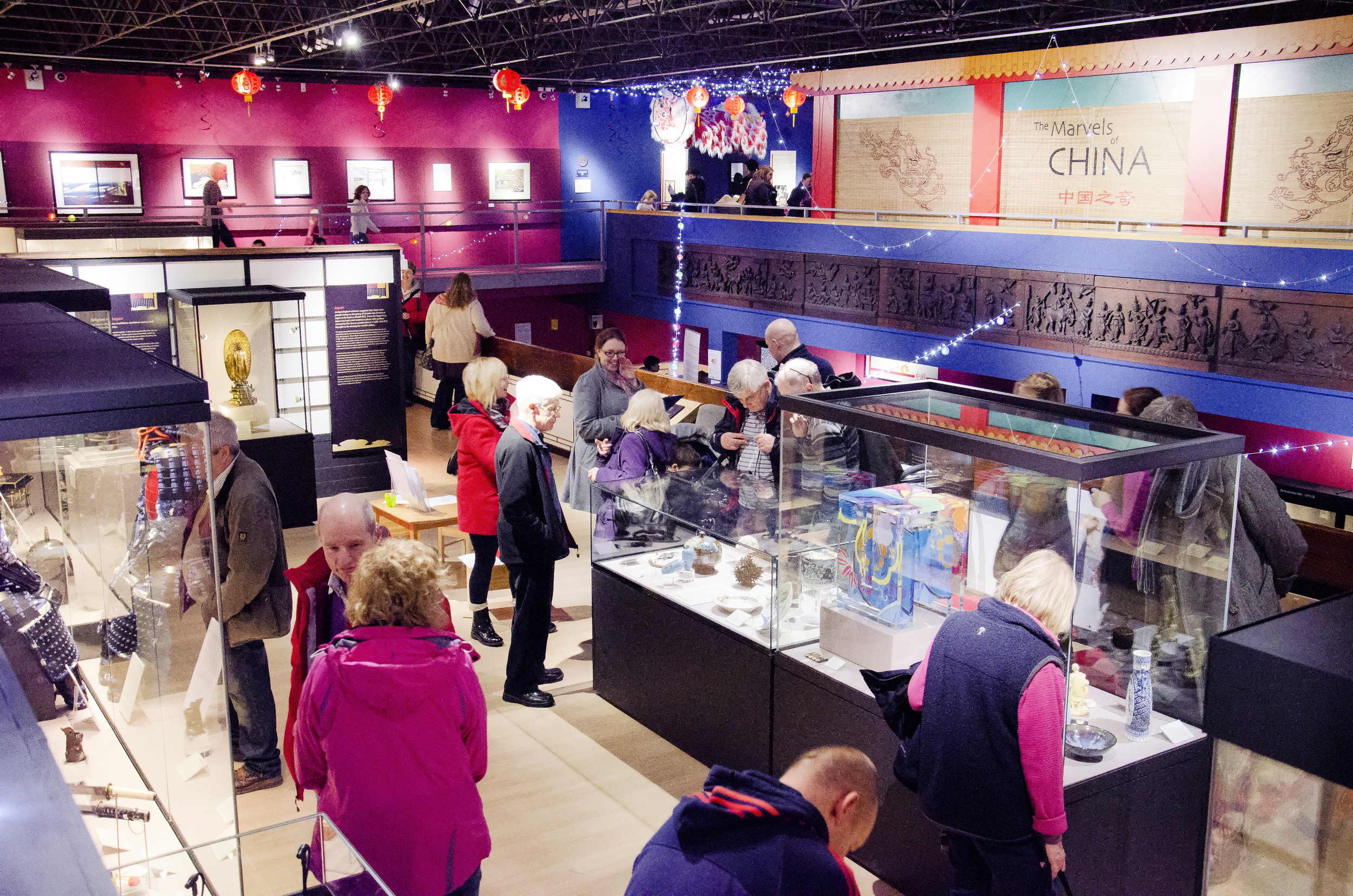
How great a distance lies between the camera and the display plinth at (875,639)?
13.5 feet

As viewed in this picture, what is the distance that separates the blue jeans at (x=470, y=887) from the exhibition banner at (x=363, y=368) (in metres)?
8.04

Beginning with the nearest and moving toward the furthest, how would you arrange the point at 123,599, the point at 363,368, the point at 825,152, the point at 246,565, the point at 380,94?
1. the point at 123,599
2. the point at 246,565
3. the point at 363,368
4. the point at 380,94
5. the point at 825,152

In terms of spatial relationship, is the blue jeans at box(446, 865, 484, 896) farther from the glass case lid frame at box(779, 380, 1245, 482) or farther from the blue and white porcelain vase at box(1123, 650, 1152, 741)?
the blue and white porcelain vase at box(1123, 650, 1152, 741)

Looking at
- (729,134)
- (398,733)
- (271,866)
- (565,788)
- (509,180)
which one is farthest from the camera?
(729,134)

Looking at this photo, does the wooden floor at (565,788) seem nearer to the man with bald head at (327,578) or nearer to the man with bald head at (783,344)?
the man with bald head at (327,578)

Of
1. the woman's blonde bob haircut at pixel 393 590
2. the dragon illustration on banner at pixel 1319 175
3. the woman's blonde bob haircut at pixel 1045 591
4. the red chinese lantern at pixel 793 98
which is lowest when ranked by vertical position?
the woman's blonde bob haircut at pixel 1045 591

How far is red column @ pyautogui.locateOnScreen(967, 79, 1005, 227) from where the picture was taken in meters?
14.7

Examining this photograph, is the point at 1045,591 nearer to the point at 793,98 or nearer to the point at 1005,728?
the point at 1005,728

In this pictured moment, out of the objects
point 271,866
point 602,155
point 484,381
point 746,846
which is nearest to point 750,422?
point 484,381

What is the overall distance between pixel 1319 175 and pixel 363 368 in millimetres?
9620

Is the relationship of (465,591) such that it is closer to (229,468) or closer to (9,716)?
(229,468)

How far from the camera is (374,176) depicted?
65.4 ft

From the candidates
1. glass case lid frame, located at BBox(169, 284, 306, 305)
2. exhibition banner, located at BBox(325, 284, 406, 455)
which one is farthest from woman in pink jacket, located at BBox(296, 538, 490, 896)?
exhibition banner, located at BBox(325, 284, 406, 455)

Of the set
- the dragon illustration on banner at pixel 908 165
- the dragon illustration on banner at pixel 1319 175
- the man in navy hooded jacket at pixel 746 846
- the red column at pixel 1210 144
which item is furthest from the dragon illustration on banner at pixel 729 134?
the man in navy hooded jacket at pixel 746 846
